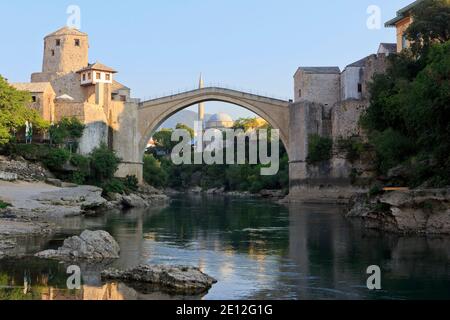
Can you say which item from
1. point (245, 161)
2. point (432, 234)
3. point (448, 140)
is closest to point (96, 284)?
point (432, 234)

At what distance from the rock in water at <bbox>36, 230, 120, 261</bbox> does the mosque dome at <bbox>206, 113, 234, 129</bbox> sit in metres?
100

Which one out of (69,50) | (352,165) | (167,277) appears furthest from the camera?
(69,50)

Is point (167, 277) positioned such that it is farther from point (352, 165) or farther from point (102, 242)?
point (352, 165)

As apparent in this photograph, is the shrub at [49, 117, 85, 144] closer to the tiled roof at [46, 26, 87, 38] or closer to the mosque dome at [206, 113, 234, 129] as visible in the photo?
the tiled roof at [46, 26, 87, 38]

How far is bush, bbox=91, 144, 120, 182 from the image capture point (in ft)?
140

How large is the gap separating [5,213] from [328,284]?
590 inches

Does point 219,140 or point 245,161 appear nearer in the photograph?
point 245,161

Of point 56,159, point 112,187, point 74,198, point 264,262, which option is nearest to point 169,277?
point 264,262

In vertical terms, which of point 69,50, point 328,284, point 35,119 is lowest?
point 328,284

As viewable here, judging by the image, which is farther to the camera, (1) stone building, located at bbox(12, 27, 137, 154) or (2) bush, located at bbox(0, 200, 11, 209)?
(1) stone building, located at bbox(12, 27, 137, 154)

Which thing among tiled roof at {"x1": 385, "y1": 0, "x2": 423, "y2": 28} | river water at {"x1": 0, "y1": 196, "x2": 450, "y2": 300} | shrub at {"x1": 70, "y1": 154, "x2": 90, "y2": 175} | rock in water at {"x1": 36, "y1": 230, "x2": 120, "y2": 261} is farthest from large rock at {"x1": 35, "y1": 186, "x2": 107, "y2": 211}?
tiled roof at {"x1": 385, "y1": 0, "x2": 423, "y2": 28}

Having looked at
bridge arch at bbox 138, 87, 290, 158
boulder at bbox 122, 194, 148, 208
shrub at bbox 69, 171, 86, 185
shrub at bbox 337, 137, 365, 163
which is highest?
bridge arch at bbox 138, 87, 290, 158

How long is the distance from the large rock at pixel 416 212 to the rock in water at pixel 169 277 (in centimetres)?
1018

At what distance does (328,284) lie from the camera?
12008 millimetres
